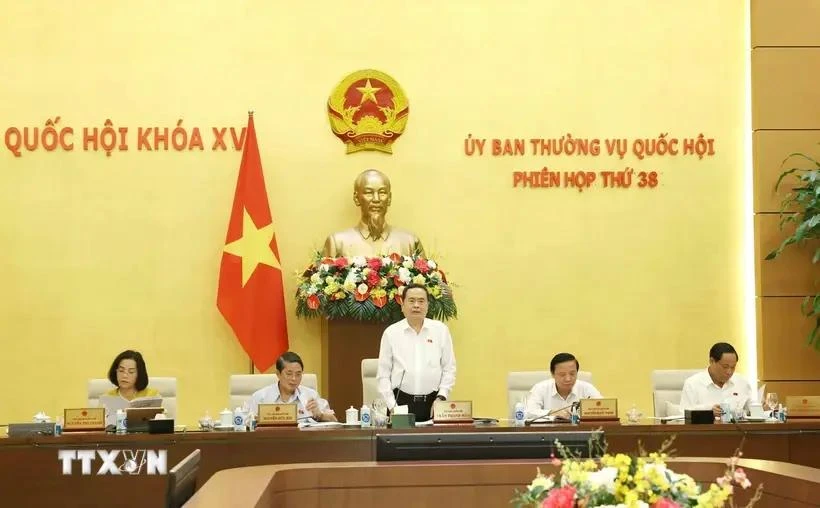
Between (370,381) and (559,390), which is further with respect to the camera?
(370,381)

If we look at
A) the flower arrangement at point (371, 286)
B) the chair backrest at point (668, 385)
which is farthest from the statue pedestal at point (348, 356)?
the chair backrest at point (668, 385)

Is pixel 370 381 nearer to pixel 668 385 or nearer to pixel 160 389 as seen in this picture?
pixel 160 389

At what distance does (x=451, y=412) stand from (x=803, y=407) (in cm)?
173

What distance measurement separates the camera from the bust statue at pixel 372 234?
7.50 m

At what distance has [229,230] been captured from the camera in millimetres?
7613

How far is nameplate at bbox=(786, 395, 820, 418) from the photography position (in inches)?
223

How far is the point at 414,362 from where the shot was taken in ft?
20.6

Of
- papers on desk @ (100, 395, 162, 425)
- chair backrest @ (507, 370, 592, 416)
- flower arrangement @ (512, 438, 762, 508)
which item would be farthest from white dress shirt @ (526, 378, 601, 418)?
flower arrangement @ (512, 438, 762, 508)

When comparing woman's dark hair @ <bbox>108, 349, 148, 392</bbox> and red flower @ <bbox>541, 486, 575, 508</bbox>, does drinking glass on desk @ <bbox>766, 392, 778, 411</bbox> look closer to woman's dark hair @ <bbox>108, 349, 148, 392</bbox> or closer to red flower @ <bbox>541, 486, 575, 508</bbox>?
woman's dark hair @ <bbox>108, 349, 148, 392</bbox>

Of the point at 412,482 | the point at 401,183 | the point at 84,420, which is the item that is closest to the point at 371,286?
the point at 401,183

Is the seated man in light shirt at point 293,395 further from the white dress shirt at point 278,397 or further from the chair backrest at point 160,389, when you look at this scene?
the chair backrest at point 160,389

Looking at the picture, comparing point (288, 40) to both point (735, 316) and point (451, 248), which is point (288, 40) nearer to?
point (451, 248)

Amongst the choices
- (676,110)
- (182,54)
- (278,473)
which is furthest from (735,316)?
(278,473)

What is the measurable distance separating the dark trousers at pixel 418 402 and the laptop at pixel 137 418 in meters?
1.42
